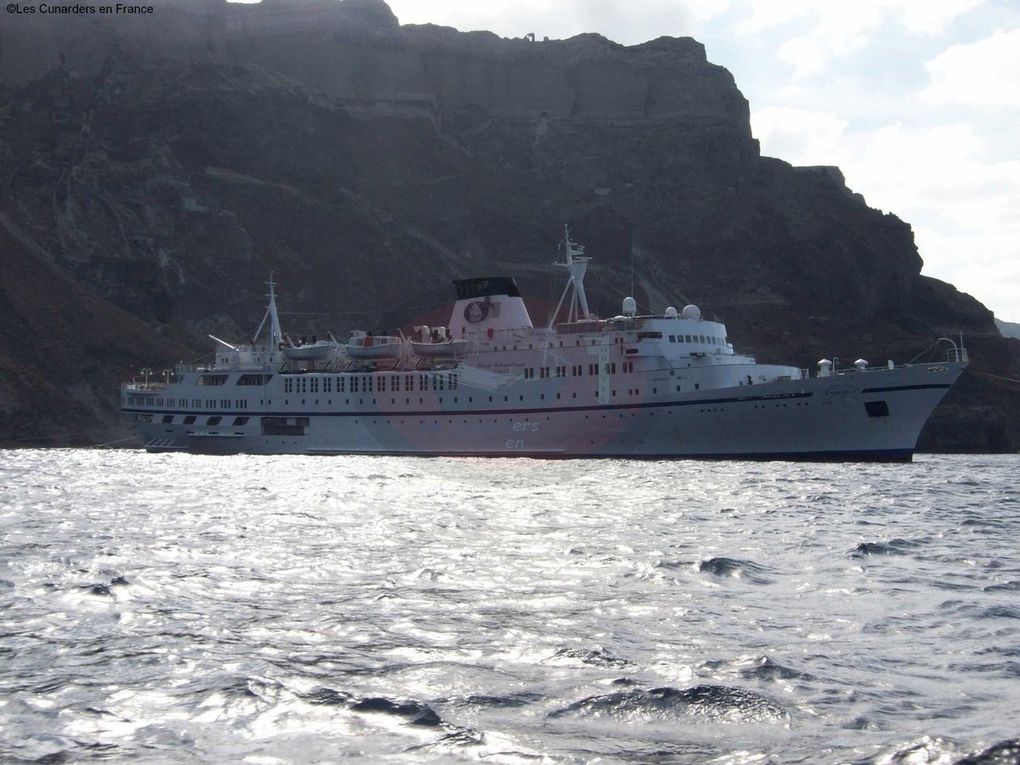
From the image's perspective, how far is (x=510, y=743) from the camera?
Answer: 8.68 metres

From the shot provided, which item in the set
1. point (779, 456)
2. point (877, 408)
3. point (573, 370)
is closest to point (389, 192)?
point (573, 370)

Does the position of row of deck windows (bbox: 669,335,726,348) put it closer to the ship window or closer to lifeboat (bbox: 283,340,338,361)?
the ship window

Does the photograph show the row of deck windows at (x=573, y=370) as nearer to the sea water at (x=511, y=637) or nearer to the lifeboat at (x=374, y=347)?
the lifeboat at (x=374, y=347)

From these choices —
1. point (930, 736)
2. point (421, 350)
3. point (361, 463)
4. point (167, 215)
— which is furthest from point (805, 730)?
point (167, 215)

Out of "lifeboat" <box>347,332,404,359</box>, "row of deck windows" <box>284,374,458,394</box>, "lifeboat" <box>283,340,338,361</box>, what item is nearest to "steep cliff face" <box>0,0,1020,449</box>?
"lifeboat" <box>283,340,338,361</box>

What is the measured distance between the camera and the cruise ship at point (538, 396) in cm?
4853

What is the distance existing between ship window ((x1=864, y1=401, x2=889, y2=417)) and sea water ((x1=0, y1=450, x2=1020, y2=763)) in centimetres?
2330

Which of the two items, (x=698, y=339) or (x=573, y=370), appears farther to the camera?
(x=698, y=339)

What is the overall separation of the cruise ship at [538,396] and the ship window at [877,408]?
0.15ft

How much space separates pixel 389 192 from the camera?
442 feet

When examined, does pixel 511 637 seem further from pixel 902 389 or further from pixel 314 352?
pixel 314 352

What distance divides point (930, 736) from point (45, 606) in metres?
10.8

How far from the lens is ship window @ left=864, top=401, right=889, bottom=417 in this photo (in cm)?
4766

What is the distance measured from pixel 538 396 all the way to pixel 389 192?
279 ft
